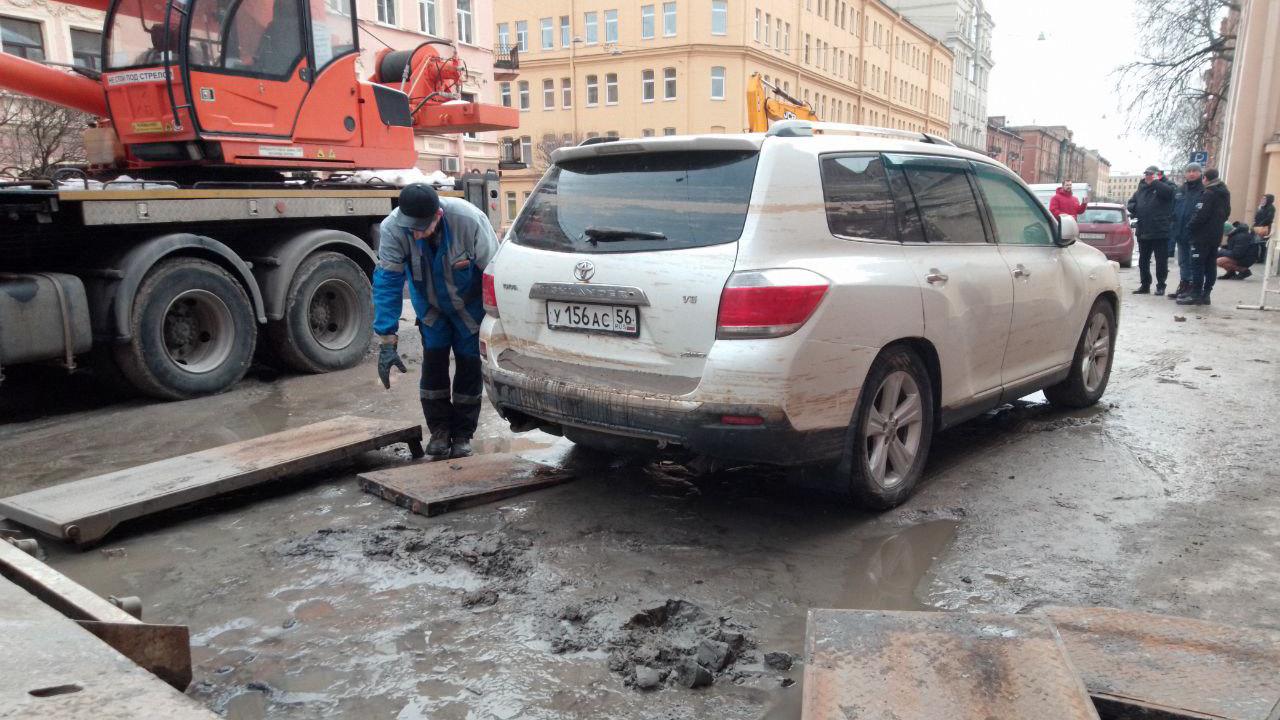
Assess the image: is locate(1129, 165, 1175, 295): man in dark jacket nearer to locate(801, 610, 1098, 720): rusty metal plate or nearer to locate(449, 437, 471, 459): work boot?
locate(449, 437, 471, 459): work boot

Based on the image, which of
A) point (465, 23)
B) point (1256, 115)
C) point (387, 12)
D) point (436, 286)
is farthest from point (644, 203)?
point (465, 23)

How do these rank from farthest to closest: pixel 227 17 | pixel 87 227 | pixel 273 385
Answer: pixel 273 385 → pixel 227 17 → pixel 87 227

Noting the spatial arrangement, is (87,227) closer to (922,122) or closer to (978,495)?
(978,495)

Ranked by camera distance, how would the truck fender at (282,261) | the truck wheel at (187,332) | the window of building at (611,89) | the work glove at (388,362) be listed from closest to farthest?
the work glove at (388,362) < the truck wheel at (187,332) < the truck fender at (282,261) < the window of building at (611,89)

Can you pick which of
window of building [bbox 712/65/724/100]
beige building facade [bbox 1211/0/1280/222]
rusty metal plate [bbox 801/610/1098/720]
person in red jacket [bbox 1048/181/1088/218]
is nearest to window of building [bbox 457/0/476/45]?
window of building [bbox 712/65/724/100]

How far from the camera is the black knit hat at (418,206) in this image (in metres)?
4.95

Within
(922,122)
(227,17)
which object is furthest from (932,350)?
(922,122)

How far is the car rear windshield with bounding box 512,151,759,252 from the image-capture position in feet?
12.7

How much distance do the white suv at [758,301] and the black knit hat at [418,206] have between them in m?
0.71

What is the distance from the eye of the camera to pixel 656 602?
3369mm

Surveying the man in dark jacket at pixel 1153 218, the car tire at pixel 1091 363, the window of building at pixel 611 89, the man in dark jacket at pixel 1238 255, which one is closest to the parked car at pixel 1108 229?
the man in dark jacket at pixel 1238 255

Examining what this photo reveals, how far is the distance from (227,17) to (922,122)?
85352mm

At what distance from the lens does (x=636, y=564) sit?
147 inches

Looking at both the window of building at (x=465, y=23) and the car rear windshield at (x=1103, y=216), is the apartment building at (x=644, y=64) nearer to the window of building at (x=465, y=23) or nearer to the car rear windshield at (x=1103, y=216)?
the window of building at (x=465, y=23)
